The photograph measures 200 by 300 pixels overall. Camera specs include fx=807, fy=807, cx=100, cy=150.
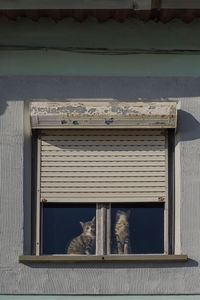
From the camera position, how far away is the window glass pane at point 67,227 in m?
8.36

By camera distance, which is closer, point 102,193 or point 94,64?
point 102,193

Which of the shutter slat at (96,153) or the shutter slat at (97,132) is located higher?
the shutter slat at (97,132)

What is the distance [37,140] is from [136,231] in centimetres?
141

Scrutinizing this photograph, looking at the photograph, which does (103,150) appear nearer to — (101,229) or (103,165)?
(103,165)

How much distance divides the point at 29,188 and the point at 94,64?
1.48 m

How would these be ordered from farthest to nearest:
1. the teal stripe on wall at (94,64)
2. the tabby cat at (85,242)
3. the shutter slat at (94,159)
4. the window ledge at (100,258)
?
the teal stripe on wall at (94,64), the shutter slat at (94,159), the tabby cat at (85,242), the window ledge at (100,258)

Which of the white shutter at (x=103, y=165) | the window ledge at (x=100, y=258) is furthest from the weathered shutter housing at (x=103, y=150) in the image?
the window ledge at (x=100, y=258)

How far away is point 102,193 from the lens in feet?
27.5

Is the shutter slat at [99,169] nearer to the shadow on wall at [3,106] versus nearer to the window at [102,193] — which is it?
the window at [102,193]

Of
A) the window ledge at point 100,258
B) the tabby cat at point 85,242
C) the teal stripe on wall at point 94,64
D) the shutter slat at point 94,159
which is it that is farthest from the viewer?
the teal stripe on wall at point 94,64

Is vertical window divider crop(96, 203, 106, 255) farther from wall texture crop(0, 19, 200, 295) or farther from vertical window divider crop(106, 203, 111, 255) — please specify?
wall texture crop(0, 19, 200, 295)

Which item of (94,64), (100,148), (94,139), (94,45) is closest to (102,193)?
(100,148)

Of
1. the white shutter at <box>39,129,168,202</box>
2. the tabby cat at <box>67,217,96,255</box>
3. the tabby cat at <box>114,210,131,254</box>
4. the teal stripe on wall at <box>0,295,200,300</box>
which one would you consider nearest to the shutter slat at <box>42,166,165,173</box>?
the white shutter at <box>39,129,168,202</box>

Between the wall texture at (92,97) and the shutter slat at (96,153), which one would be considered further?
the shutter slat at (96,153)
